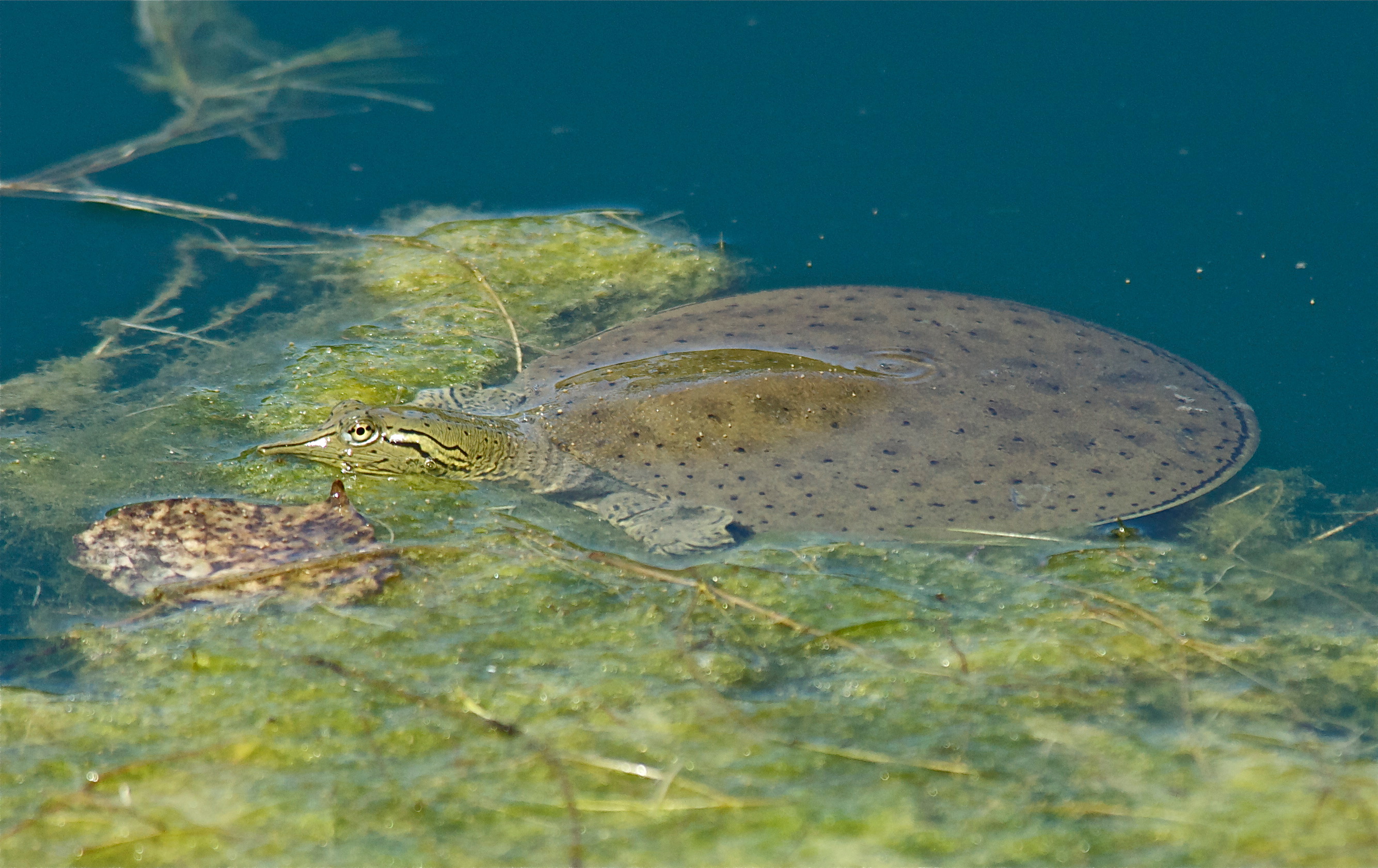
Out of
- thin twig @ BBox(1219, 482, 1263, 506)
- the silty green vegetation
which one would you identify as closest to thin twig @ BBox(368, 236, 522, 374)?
the silty green vegetation

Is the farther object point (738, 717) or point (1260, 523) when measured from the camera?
point (1260, 523)

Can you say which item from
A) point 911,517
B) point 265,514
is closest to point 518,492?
point 265,514

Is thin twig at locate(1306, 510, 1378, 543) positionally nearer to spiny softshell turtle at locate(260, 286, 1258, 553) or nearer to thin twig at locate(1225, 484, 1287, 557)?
thin twig at locate(1225, 484, 1287, 557)

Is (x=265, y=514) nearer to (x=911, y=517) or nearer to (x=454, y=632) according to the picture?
(x=454, y=632)

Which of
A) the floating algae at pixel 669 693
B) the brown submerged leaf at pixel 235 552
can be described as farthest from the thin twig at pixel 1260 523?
the brown submerged leaf at pixel 235 552

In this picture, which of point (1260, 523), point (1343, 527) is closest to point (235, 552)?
point (1260, 523)

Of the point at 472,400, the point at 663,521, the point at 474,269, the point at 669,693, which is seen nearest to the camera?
the point at 669,693

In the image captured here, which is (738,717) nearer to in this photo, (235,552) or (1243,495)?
(235,552)
